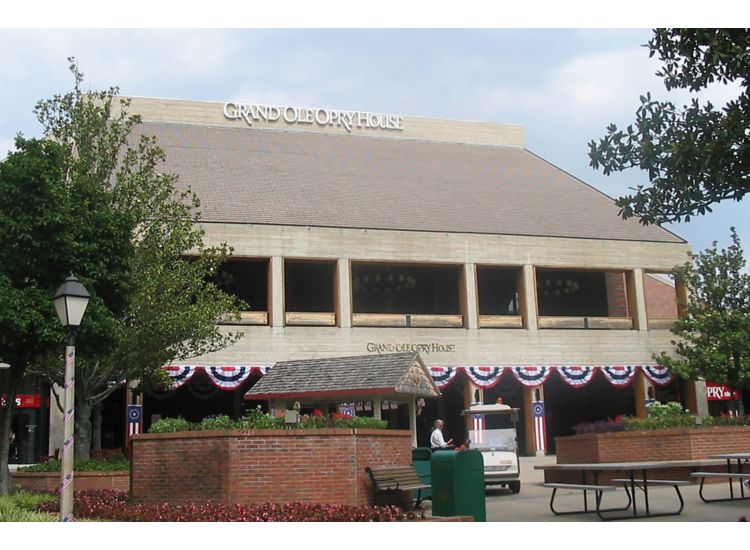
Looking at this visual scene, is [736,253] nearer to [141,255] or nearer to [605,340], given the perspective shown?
[605,340]

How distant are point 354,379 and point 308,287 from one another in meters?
23.2

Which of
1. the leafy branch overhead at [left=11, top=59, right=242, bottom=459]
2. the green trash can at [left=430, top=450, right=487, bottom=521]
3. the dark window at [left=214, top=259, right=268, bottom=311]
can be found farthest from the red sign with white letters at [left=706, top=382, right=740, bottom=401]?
the green trash can at [left=430, top=450, right=487, bottom=521]

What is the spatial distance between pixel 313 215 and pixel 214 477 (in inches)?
981

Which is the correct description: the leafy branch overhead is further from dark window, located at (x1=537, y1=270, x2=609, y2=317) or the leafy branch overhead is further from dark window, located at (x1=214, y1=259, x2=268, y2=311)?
dark window, located at (x1=537, y1=270, x2=609, y2=317)

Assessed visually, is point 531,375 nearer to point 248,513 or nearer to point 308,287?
point 308,287

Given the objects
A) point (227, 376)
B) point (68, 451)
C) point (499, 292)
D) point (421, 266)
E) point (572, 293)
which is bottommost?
point (68, 451)

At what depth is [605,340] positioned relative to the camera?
4138cm

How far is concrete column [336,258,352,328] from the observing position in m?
38.3

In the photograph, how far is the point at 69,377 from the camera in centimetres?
1329

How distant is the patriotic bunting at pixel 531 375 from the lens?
39.6 m

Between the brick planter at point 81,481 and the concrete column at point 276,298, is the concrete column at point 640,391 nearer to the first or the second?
the concrete column at point 276,298

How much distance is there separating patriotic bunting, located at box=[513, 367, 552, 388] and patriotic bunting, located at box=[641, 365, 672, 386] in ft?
15.9

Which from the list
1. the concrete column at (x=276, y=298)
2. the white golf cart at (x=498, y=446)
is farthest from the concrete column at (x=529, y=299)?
the white golf cart at (x=498, y=446)

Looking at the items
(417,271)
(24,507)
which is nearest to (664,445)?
(24,507)
